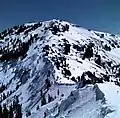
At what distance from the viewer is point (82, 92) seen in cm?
6088

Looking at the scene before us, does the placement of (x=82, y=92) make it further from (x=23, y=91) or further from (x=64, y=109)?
(x=23, y=91)

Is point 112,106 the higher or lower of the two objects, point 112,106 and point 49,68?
the lower

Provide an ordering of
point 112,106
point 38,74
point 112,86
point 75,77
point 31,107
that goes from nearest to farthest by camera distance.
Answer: point 112,106 → point 112,86 → point 31,107 → point 75,77 → point 38,74

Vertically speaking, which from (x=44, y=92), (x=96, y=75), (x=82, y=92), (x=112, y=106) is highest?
(x=96, y=75)

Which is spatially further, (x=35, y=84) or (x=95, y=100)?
(x=35, y=84)

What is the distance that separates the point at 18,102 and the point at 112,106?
397 feet

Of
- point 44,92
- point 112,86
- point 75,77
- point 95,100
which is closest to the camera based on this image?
point 95,100

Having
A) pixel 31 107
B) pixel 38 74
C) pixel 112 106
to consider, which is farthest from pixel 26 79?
pixel 112 106

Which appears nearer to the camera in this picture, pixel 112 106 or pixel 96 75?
pixel 112 106

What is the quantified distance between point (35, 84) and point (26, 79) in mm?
19246

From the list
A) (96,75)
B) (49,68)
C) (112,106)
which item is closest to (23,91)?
(49,68)

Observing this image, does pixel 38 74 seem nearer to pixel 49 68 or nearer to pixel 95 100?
pixel 49 68

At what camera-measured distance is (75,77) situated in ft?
578

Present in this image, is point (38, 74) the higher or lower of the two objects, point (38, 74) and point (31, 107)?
the higher
